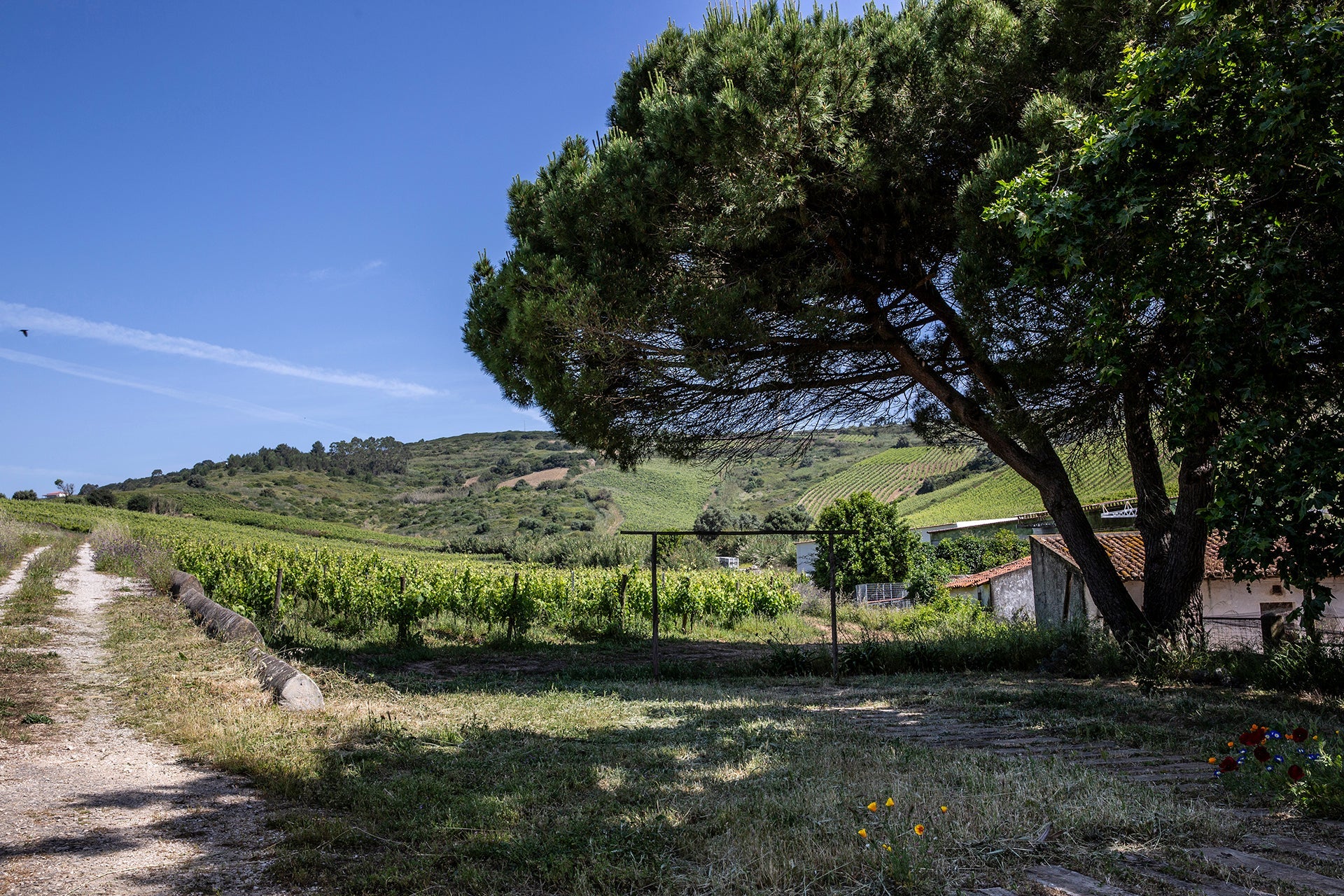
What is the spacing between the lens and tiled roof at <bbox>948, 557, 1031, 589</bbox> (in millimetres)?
26188

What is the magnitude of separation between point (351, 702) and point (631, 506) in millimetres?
66952

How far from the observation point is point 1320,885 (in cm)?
268

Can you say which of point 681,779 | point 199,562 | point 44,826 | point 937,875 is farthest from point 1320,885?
point 199,562

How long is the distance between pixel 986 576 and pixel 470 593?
19309 millimetres

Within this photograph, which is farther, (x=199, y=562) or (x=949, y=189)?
(x=199, y=562)

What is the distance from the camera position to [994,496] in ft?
181

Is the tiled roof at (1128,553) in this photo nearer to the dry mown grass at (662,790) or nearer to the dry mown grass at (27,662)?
the dry mown grass at (662,790)

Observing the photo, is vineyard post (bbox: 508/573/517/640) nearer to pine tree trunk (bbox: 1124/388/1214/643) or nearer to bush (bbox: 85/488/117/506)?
pine tree trunk (bbox: 1124/388/1214/643)

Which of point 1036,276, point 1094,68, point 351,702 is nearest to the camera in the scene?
point 1036,276

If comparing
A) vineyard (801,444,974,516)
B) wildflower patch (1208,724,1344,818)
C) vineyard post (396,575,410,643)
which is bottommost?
vineyard post (396,575,410,643)

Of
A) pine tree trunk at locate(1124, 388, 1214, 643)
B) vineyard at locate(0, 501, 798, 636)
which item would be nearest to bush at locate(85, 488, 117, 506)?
vineyard at locate(0, 501, 798, 636)

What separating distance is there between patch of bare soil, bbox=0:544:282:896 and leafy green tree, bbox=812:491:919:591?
25.1 meters

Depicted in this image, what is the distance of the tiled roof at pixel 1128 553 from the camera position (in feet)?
50.7

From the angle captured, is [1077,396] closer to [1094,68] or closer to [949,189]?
[949,189]
